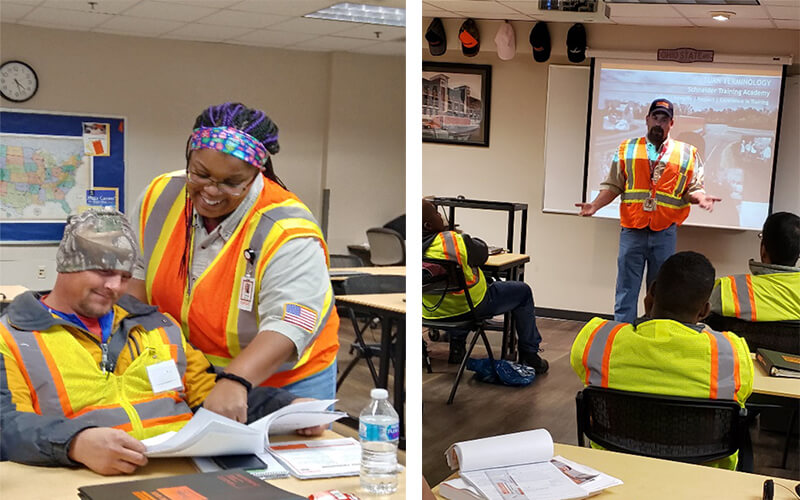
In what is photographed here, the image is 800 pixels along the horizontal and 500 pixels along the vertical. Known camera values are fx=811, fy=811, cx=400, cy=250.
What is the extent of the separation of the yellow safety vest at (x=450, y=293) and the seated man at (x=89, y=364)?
2.99 meters

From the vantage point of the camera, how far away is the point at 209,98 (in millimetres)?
1454

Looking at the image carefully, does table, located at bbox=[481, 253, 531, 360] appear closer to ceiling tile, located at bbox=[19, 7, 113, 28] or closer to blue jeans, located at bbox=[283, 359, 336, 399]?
blue jeans, located at bbox=[283, 359, 336, 399]

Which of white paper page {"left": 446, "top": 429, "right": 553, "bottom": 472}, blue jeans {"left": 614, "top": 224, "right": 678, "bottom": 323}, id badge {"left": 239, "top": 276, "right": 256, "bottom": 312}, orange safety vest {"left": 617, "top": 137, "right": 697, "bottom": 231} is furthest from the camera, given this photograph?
blue jeans {"left": 614, "top": 224, "right": 678, "bottom": 323}

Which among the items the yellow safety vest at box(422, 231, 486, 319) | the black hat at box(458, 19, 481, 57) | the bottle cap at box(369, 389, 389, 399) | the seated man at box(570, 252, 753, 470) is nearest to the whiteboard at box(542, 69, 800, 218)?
the black hat at box(458, 19, 481, 57)

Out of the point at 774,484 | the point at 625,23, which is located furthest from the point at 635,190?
the point at 774,484

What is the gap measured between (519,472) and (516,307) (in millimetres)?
3440

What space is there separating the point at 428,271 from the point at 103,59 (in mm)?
3169

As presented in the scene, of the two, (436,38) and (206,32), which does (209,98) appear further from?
(436,38)

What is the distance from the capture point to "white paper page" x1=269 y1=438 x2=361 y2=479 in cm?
155

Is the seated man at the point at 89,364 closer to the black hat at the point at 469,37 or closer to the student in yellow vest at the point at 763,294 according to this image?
the student in yellow vest at the point at 763,294

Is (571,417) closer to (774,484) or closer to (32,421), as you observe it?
(774,484)

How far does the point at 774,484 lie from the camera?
5.77 ft

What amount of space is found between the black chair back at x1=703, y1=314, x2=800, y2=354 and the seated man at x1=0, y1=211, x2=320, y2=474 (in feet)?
8.94

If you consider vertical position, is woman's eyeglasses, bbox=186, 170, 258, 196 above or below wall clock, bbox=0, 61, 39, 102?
below
